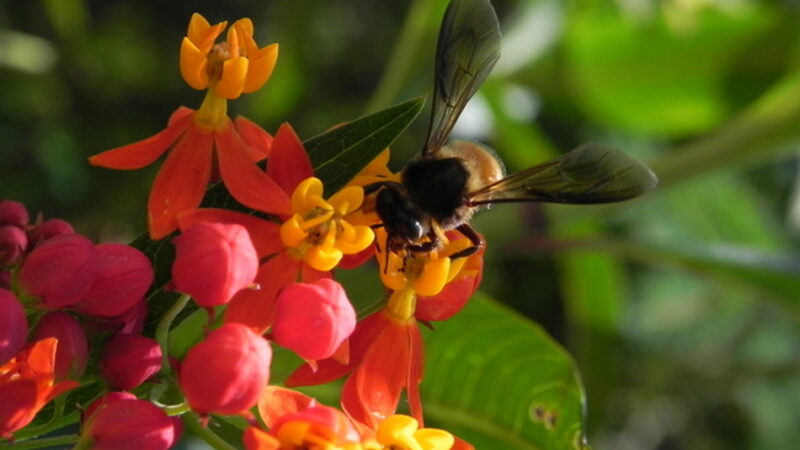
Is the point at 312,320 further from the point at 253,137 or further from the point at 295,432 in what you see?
the point at 253,137

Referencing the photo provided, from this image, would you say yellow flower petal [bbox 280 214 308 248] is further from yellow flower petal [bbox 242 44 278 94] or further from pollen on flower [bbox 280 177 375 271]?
yellow flower petal [bbox 242 44 278 94]

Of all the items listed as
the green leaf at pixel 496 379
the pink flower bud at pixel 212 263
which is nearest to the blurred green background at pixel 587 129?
the green leaf at pixel 496 379

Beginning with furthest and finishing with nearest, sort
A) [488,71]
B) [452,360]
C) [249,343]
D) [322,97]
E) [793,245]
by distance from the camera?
1. [793,245]
2. [322,97]
3. [452,360]
4. [488,71]
5. [249,343]

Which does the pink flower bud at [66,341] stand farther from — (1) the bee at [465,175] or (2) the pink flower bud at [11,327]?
(1) the bee at [465,175]

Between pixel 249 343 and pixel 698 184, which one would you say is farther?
pixel 698 184

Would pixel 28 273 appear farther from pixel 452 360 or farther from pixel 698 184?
pixel 698 184

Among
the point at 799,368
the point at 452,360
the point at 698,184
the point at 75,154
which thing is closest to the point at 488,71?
the point at 452,360

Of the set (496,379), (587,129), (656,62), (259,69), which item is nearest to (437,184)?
(259,69)
